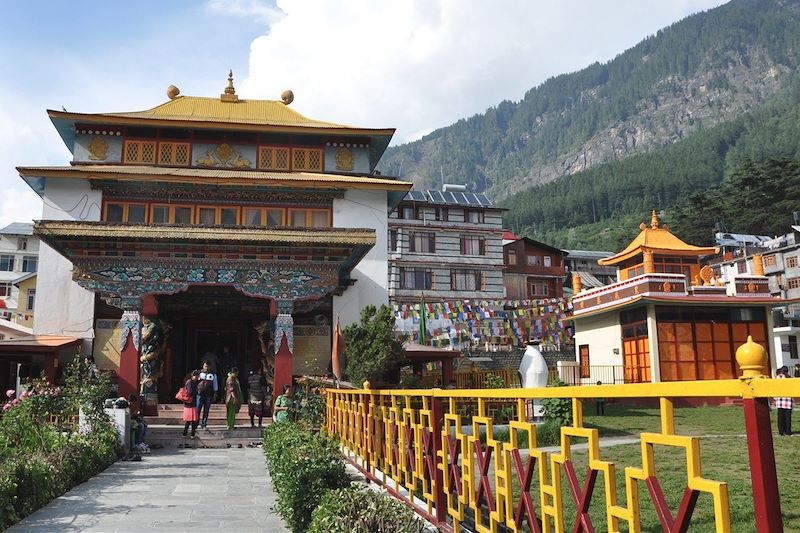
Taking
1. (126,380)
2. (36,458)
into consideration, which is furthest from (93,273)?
(36,458)

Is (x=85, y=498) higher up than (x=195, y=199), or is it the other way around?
(x=195, y=199)

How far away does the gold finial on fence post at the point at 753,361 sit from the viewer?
7.22 feet

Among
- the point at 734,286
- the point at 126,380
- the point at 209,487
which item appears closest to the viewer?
the point at 209,487

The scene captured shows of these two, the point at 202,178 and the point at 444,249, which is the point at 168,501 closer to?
the point at 202,178

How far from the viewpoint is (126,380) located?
17.7m

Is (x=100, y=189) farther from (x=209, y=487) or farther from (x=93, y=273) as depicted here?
(x=209, y=487)

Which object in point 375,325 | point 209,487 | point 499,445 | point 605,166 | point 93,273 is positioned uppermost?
point 605,166

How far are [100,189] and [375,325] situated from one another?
11.6 metres

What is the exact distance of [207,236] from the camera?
18.2m

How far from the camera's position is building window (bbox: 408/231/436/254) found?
44781 mm

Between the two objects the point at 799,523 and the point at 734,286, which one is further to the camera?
the point at 734,286

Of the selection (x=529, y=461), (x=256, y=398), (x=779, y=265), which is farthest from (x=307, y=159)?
(x=779, y=265)

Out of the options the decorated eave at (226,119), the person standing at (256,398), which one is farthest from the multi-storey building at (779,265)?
the person standing at (256,398)

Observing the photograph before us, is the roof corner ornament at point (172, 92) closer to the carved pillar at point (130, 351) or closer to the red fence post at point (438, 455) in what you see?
the carved pillar at point (130, 351)
